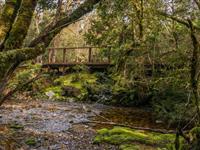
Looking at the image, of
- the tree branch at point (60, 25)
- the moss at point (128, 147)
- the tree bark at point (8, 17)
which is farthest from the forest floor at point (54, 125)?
the tree bark at point (8, 17)

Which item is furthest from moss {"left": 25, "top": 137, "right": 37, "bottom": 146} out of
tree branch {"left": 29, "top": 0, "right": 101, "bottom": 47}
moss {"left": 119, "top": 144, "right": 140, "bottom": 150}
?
Answer: tree branch {"left": 29, "top": 0, "right": 101, "bottom": 47}

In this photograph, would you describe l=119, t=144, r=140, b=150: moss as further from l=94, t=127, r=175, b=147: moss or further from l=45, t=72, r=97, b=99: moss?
l=45, t=72, r=97, b=99: moss

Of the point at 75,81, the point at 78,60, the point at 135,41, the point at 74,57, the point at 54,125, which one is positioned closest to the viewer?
the point at 135,41

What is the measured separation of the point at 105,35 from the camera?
10.1 m

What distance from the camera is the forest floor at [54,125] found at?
349 inches

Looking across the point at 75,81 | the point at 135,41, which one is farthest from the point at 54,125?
the point at 75,81

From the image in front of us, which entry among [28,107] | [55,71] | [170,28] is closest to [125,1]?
[170,28]

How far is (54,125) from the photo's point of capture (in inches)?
461

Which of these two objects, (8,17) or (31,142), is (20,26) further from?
(31,142)

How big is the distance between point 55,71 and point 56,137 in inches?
607

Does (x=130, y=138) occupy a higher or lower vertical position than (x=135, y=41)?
lower

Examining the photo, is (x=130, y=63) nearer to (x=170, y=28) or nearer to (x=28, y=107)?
(x=170, y=28)

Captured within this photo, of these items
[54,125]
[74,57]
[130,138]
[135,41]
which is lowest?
[54,125]

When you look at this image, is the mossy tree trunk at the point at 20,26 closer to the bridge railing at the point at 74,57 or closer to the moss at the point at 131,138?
the moss at the point at 131,138
